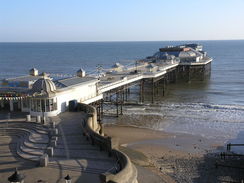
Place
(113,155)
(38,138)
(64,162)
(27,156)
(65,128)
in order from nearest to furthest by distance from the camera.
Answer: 1. (64,162)
2. (113,155)
3. (27,156)
4. (38,138)
5. (65,128)

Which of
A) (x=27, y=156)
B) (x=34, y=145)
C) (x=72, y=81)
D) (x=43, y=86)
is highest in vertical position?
(x=43, y=86)

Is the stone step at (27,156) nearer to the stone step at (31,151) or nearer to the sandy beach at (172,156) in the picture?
the stone step at (31,151)

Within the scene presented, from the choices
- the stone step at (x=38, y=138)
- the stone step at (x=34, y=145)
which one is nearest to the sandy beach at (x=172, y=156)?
the stone step at (x=34, y=145)

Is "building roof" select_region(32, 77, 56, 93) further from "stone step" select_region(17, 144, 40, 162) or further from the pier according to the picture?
"stone step" select_region(17, 144, 40, 162)

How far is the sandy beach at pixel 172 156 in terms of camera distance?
20.8 m

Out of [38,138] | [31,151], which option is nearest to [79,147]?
[31,151]

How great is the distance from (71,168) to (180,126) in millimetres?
21265

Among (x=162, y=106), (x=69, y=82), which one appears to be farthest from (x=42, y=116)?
(x=162, y=106)

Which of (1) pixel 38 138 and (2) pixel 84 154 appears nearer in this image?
(2) pixel 84 154

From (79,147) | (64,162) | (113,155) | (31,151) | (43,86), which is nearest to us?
(64,162)

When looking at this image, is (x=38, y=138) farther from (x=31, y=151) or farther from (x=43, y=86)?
(x=43, y=86)

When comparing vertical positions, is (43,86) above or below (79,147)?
above

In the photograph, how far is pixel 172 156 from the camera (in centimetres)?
2503

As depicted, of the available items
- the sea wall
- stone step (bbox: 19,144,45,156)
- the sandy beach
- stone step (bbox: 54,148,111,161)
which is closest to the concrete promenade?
stone step (bbox: 54,148,111,161)
